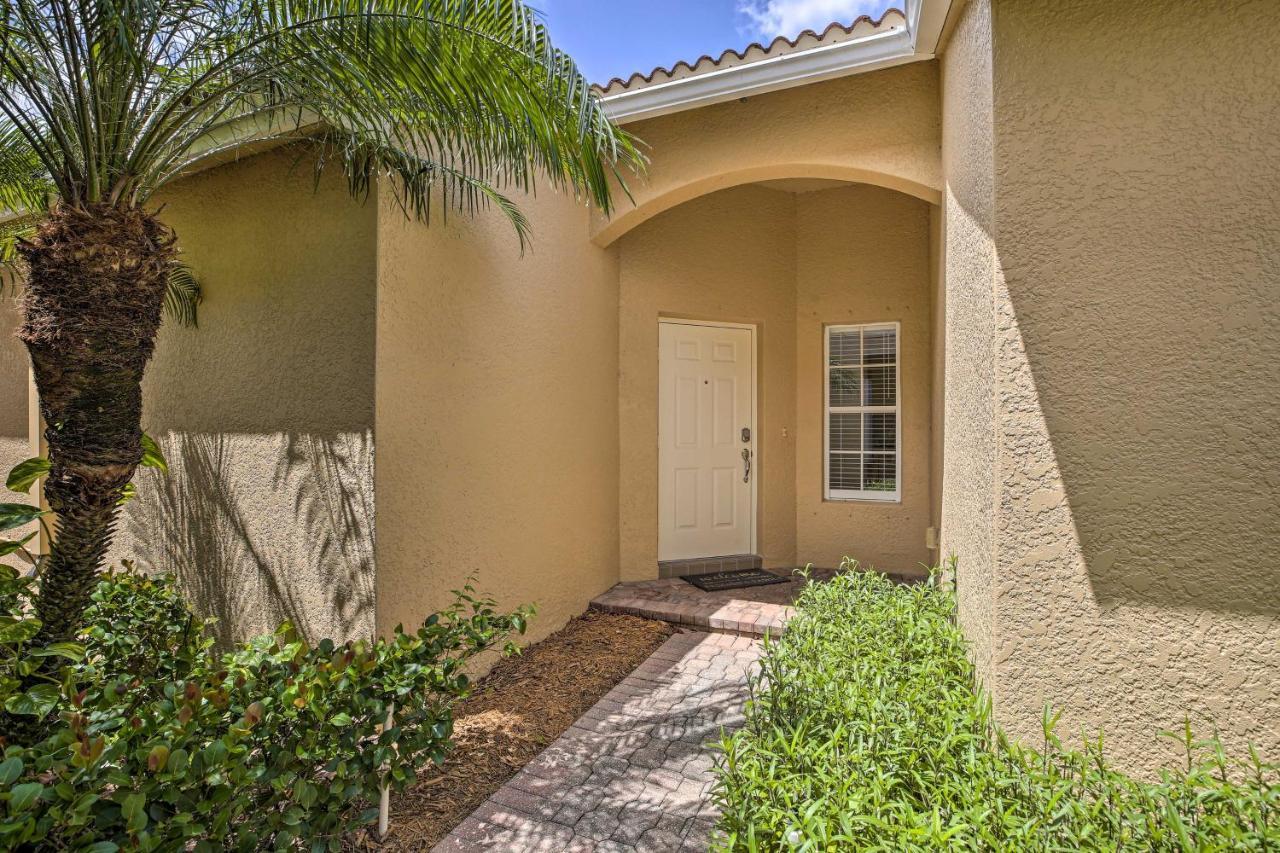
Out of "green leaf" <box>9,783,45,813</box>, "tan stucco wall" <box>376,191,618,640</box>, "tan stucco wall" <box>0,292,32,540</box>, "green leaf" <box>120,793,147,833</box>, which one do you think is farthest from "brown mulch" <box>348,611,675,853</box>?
"tan stucco wall" <box>0,292,32,540</box>

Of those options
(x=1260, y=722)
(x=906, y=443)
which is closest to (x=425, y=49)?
(x=1260, y=722)

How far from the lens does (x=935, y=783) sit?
2174mm

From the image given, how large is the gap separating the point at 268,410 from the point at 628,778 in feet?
10.5

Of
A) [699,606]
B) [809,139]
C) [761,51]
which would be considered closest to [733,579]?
[699,606]

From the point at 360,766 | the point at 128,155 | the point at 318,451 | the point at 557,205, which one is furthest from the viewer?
the point at 557,205

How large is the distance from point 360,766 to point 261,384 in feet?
9.40

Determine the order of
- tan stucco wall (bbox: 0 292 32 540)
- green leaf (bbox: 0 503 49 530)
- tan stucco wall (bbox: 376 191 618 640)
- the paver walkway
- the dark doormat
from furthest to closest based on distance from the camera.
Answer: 1. the dark doormat
2. tan stucco wall (bbox: 0 292 32 540)
3. tan stucco wall (bbox: 376 191 618 640)
4. the paver walkway
5. green leaf (bbox: 0 503 49 530)

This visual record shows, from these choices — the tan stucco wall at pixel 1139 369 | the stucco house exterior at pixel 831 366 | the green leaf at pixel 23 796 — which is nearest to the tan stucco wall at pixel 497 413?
the stucco house exterior at pixel 831 366

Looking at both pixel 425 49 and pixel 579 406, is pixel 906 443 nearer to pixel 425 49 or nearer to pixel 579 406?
pixel 579 406

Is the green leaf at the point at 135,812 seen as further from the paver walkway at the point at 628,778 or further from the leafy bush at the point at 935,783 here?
the leafy bush at the point at 935,783

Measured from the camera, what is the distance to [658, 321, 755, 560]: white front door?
691 cm

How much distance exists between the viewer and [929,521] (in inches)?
263

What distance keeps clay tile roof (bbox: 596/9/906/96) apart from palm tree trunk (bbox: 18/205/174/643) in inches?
135

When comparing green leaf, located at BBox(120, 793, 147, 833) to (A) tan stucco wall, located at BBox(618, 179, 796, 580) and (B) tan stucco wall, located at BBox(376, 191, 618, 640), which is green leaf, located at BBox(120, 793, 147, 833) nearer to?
(B) tan stucco wall, located at BBox(376, 191, 618, 640)
